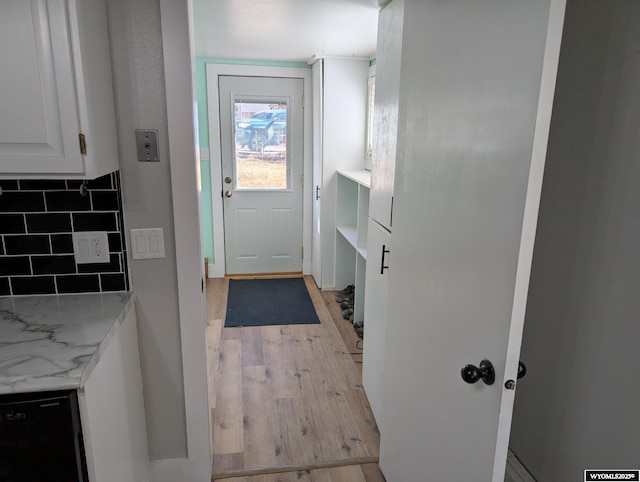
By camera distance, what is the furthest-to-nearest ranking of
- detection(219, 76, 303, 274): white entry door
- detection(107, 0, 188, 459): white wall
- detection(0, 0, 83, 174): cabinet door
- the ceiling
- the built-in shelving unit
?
detection(219, 76, 303, 274): white entry door, the built-in shelving unit, the ceiling, detection(107, 0, 188, 459): white wall, detection(0, 0, 83, 174): cabinet door

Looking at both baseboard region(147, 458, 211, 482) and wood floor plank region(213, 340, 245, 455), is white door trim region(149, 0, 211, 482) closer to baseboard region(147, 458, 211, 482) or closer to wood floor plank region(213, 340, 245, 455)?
baseboard region(147, 458, 211, 482)

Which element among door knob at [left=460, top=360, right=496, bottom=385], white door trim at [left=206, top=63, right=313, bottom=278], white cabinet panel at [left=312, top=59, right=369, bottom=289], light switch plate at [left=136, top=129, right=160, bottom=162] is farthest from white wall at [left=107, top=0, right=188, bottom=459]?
white door trim at [left=206, top=63, right=313, bottom=278]

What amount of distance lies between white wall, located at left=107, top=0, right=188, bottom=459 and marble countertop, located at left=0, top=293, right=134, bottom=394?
13cm

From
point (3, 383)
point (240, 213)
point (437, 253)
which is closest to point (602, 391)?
point (437, 253)

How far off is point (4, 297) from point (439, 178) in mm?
1633

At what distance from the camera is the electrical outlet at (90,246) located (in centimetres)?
162

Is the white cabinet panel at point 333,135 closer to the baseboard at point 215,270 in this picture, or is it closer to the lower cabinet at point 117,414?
the baseboard at point 215,270

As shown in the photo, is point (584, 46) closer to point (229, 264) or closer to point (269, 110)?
point (269, 110)

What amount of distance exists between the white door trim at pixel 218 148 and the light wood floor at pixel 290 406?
47.1 inches

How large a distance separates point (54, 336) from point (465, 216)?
4.19 feet

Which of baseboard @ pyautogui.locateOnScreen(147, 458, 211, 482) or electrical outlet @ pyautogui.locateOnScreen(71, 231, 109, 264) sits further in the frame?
baseboard @ pyautogui.locateOnScreen(147, 458, 211, 482)

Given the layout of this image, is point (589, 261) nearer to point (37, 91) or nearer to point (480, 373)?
point (480, 373)

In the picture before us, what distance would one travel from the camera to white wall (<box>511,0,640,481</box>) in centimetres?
99

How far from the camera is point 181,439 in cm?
184
